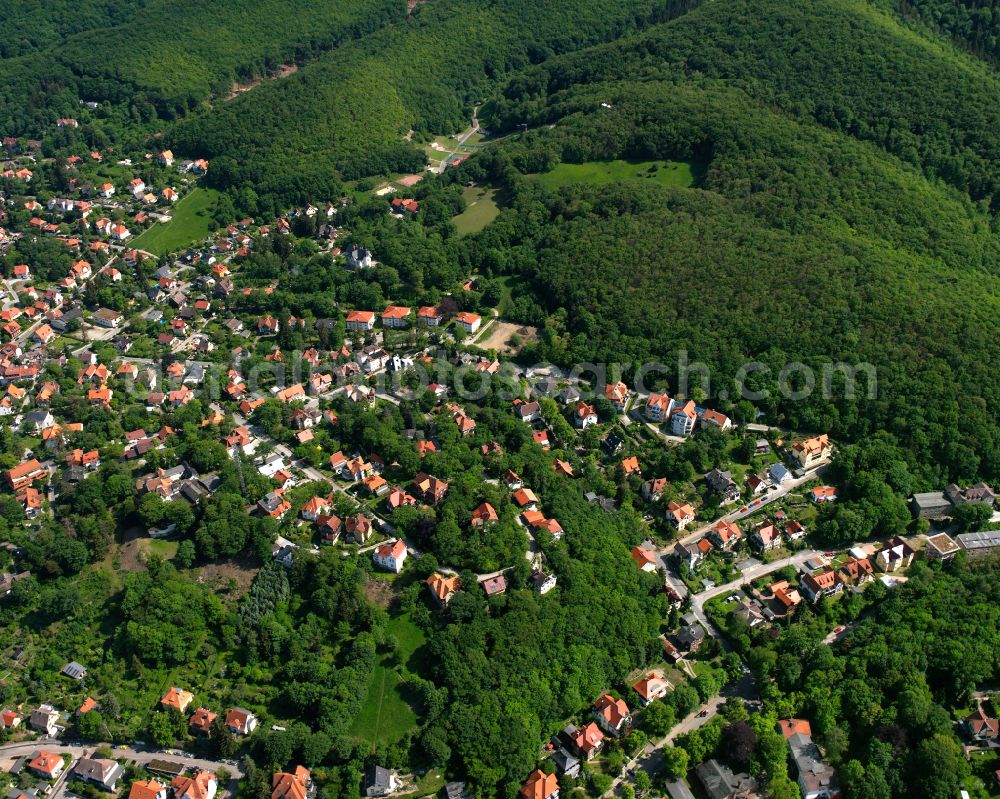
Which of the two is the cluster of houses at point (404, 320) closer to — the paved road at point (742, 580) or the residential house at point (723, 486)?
the residential house at point (723, 486)

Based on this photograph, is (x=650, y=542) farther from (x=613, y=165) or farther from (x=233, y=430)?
(x=613, y=165)

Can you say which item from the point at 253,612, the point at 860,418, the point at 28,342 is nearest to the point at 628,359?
the point at 860,418

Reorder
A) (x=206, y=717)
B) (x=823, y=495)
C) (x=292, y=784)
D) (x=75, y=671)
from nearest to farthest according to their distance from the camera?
1. (x=292, y=784)
2. (x=206, y=717)
3. (x=75, y=671)
4. (x=823, y=495)

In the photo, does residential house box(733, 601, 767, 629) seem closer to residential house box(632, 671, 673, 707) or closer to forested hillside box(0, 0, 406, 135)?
residential house box(632, 671, 673, 707)

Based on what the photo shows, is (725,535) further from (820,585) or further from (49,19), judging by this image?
(49,19)

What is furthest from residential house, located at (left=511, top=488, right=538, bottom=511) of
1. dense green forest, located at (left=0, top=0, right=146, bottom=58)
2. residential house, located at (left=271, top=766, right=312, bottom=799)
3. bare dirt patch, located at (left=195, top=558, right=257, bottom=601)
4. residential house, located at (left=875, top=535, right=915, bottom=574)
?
dense green forest, located at (left=0, top=0, right=146, bottom=58)

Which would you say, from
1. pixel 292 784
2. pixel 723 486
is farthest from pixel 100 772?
pixel 723 486
